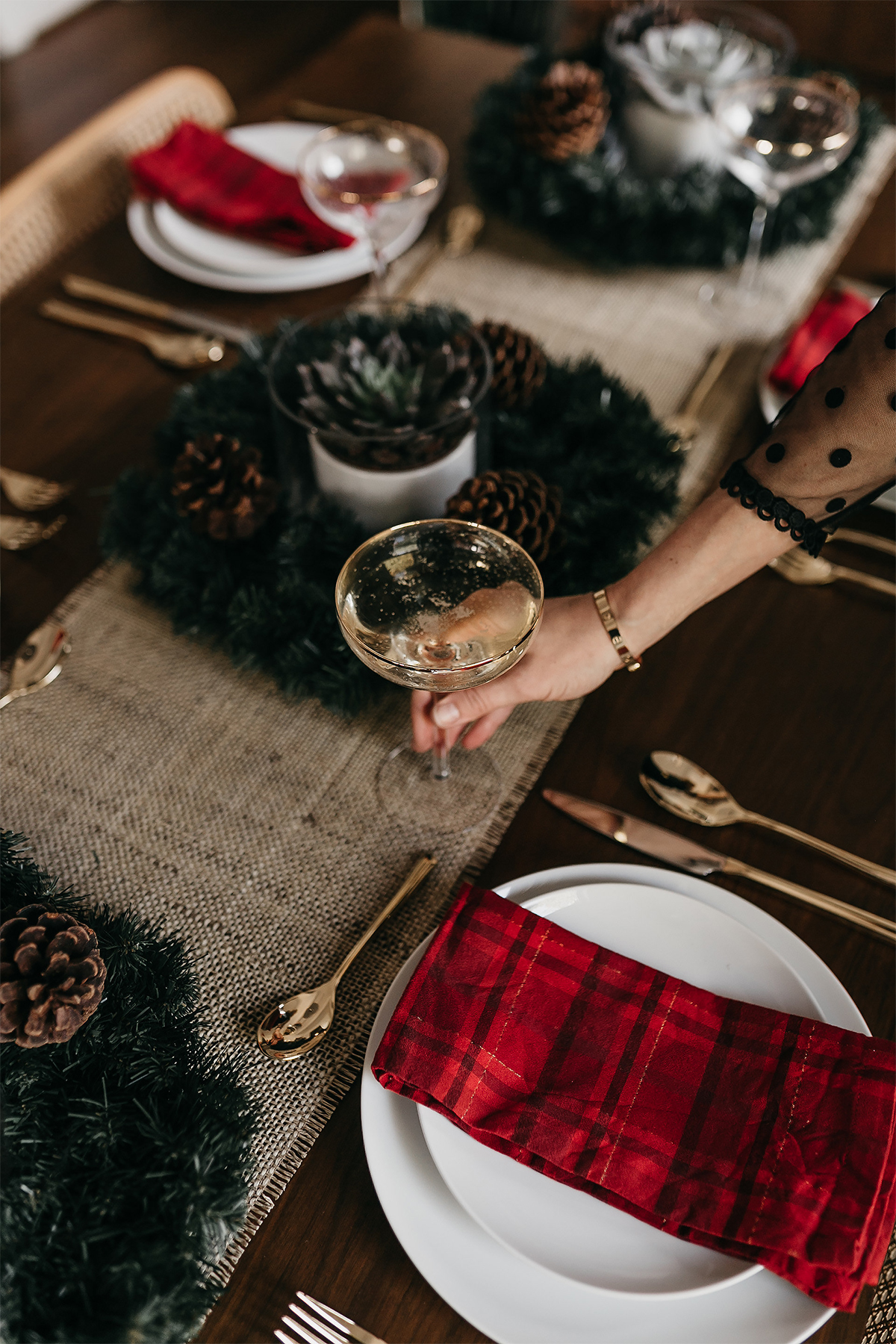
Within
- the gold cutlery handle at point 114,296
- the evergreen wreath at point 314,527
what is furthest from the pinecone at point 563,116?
the gold cutlery handle at point 114,296

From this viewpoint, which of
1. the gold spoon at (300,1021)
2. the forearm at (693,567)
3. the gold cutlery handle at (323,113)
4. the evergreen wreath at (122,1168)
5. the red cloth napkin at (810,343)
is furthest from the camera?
the gold cutlery handle at (323,113)

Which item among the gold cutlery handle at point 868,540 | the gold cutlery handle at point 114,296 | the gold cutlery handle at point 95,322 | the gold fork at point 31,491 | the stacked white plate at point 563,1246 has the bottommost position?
the stacked white plate at point 563,1246

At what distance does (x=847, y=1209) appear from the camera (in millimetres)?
439

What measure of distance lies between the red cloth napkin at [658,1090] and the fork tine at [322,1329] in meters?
0.11

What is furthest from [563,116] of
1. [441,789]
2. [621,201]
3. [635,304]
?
[441,789]

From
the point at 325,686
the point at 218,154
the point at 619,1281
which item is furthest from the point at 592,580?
the point at 218,154

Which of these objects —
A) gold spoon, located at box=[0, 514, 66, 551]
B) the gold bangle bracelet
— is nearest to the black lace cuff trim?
the gold bangle bracelet

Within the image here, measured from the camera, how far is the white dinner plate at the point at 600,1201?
45cm

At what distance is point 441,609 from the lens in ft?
1.99

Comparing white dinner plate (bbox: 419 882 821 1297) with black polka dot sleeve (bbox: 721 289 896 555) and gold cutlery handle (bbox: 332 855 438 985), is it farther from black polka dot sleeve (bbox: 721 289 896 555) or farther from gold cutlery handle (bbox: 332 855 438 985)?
black polka dot sleeve (bbox: 721 289 896 555)

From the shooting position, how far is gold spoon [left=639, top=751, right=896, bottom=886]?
617mm

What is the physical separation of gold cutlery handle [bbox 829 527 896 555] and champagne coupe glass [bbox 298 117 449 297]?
1.64 ft

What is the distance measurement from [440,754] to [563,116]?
0.81 meters

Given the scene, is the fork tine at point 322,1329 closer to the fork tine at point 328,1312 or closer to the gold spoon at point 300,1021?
the fork tine at point 328,1312
